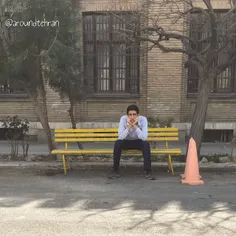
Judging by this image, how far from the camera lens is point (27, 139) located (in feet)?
35.8

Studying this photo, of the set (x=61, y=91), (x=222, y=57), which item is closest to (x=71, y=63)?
(x=61, y=91)

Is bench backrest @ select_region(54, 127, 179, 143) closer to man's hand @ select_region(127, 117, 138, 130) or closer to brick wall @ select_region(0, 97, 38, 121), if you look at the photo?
man's hand @ select_region(127, 117, 138, 130)

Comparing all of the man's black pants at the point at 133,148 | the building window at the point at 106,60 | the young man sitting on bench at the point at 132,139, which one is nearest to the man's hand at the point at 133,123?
the young man sitting on bench at the point at 132,139

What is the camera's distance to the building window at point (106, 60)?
35.7 ft

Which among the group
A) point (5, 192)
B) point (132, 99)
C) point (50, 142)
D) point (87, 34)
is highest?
point (87, 34)

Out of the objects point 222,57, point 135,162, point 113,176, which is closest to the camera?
point 113,176

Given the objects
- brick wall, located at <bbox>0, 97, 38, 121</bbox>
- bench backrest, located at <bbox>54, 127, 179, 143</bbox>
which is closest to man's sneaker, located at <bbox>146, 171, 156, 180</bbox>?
bench backrest, located at <bbox>54, 127, 179, 143</bbox>

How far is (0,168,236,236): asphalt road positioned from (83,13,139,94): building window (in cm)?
482

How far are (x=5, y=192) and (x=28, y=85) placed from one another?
2.50 m

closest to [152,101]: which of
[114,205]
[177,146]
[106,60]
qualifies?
[177,146]

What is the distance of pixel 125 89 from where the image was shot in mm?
11172

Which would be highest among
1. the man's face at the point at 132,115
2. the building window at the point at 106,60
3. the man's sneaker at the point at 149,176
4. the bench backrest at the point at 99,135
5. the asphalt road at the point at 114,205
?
the building window at the point at 106,60

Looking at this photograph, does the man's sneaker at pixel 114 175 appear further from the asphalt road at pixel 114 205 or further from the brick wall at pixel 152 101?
the brick wall at pixel 152 101

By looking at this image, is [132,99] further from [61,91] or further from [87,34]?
[61,91]
